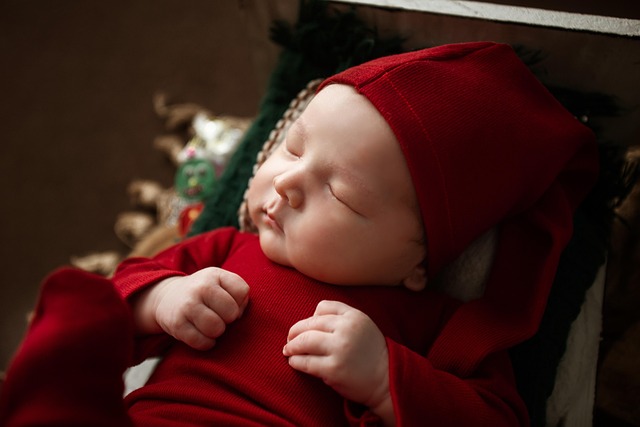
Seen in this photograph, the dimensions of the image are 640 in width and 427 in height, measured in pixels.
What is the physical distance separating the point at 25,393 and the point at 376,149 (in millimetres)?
469

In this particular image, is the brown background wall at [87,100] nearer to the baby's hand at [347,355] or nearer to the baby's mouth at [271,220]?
the baby's mouth at [271,220]

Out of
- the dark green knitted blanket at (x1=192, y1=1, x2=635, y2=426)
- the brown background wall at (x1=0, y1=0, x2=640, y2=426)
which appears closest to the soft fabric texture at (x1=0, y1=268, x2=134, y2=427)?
the dark green knitted blanket at (x1=192, y1=1, x2=635, y2=426)

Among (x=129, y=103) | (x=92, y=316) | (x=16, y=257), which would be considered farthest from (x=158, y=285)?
(x=129, y=103)

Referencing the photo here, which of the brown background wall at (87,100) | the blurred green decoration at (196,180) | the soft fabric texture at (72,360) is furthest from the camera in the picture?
the brown background wall at (87,100)

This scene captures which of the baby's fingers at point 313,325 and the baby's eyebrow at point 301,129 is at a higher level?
the baby's eyebrow at point 301,129

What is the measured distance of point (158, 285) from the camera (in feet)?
2.56

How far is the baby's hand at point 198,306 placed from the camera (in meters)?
0.72

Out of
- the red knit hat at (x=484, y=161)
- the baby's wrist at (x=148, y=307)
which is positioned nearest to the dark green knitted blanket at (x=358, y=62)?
the red knit hat at (x=484, y=161)

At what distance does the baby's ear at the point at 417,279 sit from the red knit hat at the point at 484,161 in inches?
0.5

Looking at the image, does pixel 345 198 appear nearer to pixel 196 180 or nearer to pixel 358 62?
pixel 358 62

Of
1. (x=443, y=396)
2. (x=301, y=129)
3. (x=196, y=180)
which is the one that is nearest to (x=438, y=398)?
(x=443, y=396)

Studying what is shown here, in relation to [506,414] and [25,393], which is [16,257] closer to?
[25,393]

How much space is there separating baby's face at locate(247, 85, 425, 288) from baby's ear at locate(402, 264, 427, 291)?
4cm

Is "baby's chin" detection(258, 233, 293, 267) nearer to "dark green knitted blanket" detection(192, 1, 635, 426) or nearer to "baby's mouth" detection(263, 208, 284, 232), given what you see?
"baby's mouth" detection(263, 208, 284, 232)
